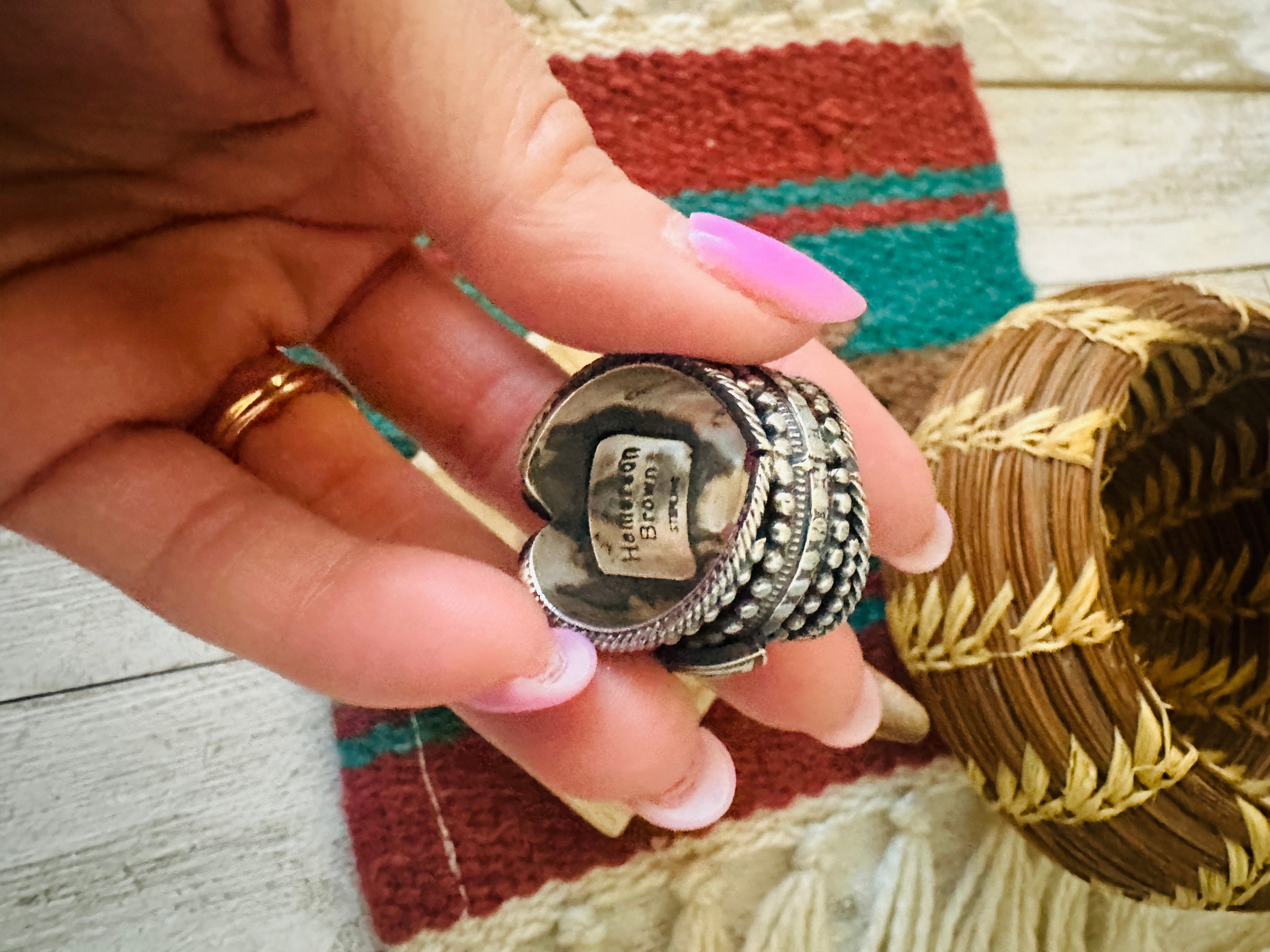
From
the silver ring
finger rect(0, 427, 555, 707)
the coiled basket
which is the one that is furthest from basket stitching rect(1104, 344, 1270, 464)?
finger rect(0, 427, 555, 707)

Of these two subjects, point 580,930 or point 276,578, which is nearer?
point 276,578

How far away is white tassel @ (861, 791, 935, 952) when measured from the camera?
479 mm

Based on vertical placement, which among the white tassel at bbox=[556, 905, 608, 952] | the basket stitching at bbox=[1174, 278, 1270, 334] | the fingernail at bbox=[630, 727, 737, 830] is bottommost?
the white tassel at bbox=[556, 905, 608, 952]

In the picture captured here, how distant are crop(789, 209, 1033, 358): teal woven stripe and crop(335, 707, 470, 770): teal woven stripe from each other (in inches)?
11.6

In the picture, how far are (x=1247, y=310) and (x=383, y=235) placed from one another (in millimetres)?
392

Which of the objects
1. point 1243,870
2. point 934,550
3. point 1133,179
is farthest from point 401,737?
→ point 1133,179

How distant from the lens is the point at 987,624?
41 centimetres

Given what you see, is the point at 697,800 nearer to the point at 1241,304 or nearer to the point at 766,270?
the point at 766,270

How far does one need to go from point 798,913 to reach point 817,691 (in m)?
0.15

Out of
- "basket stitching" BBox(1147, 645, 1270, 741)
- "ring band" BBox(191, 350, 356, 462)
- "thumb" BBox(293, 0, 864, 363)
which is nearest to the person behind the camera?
"thumb" BBox(293, 0, 864, 363)

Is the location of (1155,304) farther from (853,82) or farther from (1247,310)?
(853,82)

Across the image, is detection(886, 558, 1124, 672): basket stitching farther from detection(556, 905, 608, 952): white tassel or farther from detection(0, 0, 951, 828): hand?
detection(556, 905, 608, 952): white tassel

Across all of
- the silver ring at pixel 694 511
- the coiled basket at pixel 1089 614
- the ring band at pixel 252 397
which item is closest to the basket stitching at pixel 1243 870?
the coiled basket at pixel 1089 614

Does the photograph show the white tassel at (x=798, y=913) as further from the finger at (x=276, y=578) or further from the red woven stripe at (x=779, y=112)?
the red woven stripe at (x=779, y=112)
